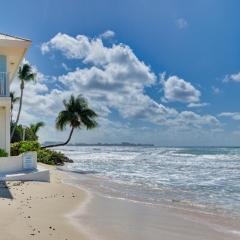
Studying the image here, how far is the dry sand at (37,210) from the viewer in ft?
24.2

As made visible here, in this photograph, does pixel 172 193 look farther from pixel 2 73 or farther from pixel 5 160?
pixel 2 73

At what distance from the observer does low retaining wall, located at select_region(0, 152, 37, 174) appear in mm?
15094

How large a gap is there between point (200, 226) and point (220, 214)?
2211 mm

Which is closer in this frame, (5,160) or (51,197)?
(51,197)

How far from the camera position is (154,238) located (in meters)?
7.83

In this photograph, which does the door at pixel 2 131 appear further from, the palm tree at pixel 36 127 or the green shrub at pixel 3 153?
the palm tree at pixel 36 127

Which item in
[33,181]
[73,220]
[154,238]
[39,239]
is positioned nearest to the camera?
[39,239]

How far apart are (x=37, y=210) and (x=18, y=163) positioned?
6.29m

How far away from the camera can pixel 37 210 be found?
9594 mm

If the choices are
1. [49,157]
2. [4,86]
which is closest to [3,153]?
[4,86]

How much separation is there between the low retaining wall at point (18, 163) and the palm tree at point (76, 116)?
97.1 ft

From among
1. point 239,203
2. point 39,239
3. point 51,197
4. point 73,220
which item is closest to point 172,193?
point 239,203

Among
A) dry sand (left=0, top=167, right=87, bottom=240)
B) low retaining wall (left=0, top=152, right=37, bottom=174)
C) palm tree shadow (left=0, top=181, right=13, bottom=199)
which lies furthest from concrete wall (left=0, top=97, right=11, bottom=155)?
palm tree shadow (left=0, top=181, right=13, bottom=199)

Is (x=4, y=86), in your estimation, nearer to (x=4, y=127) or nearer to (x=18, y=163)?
(x=4, y=127)
